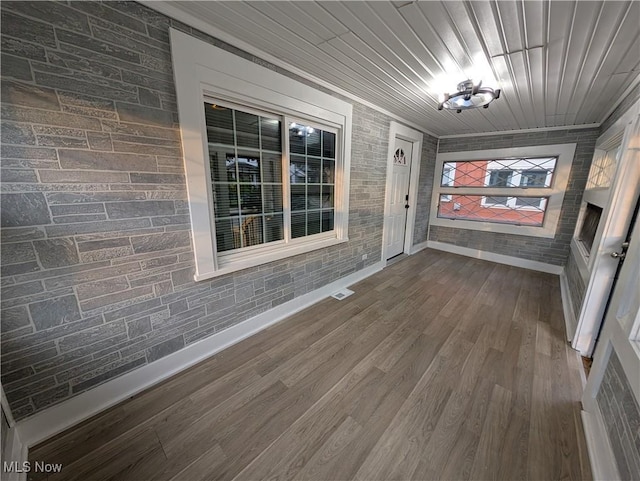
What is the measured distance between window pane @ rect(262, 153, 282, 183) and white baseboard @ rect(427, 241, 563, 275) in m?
4.23

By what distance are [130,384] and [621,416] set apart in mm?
2822

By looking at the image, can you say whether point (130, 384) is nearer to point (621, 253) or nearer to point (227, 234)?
point (227, 234)

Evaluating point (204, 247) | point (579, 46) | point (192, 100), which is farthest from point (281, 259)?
point (579, 46)

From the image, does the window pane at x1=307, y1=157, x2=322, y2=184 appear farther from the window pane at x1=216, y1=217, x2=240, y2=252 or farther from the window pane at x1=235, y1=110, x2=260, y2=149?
the window pane at x1=216, y1=217, x2=240, y2=252

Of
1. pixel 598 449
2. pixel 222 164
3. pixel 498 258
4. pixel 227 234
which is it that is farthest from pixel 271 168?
pixel 498 258

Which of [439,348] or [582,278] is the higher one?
[582,278]

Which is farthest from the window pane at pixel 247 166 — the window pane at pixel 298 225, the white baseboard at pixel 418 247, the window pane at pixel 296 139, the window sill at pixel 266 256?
the white baseboard at pixel 418 247

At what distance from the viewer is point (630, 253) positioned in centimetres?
141

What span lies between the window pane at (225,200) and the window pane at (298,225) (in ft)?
2.16

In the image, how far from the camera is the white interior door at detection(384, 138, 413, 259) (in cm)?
389

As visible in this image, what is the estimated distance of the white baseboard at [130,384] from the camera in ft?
4.37

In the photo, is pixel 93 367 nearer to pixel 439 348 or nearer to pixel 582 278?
pixel 439 348

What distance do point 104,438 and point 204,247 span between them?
1.23m

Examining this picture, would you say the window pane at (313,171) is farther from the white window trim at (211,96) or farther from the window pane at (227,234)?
the window pane at (227,234)
